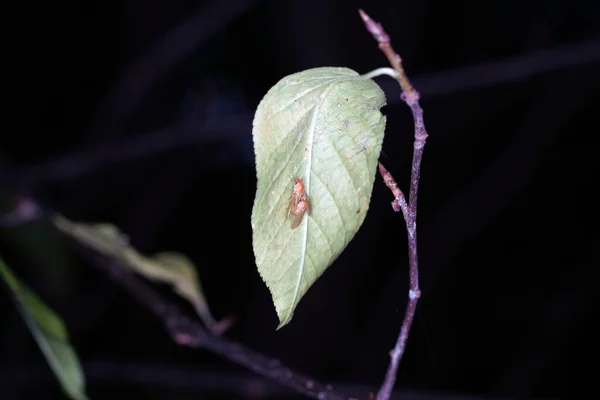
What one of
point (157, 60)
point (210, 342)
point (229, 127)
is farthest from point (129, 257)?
point (157, 60)

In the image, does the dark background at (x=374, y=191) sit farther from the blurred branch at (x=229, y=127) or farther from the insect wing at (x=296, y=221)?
the insect wing at (x=296, y=221)

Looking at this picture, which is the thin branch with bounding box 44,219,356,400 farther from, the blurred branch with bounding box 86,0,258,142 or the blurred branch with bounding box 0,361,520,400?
the blurred branch with bounding box 86,0,258,142

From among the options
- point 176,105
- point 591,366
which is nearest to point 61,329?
point 591,366

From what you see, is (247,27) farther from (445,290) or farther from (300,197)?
(300,197)

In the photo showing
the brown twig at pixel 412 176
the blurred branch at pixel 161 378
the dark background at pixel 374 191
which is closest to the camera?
the brown twig at pixel 412 176

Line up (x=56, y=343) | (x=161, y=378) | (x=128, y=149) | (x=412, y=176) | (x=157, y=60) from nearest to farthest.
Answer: (x=412, y=176) → (x=56, y=343) → (x=161, y=378) → (x=128, y=149) → (x=157, y=60)

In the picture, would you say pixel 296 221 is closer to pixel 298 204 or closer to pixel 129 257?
pixel 298 204


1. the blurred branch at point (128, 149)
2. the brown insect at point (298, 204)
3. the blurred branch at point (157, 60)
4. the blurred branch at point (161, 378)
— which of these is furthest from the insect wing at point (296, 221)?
the blurred branch at point (157, 60)

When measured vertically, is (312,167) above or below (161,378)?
above
